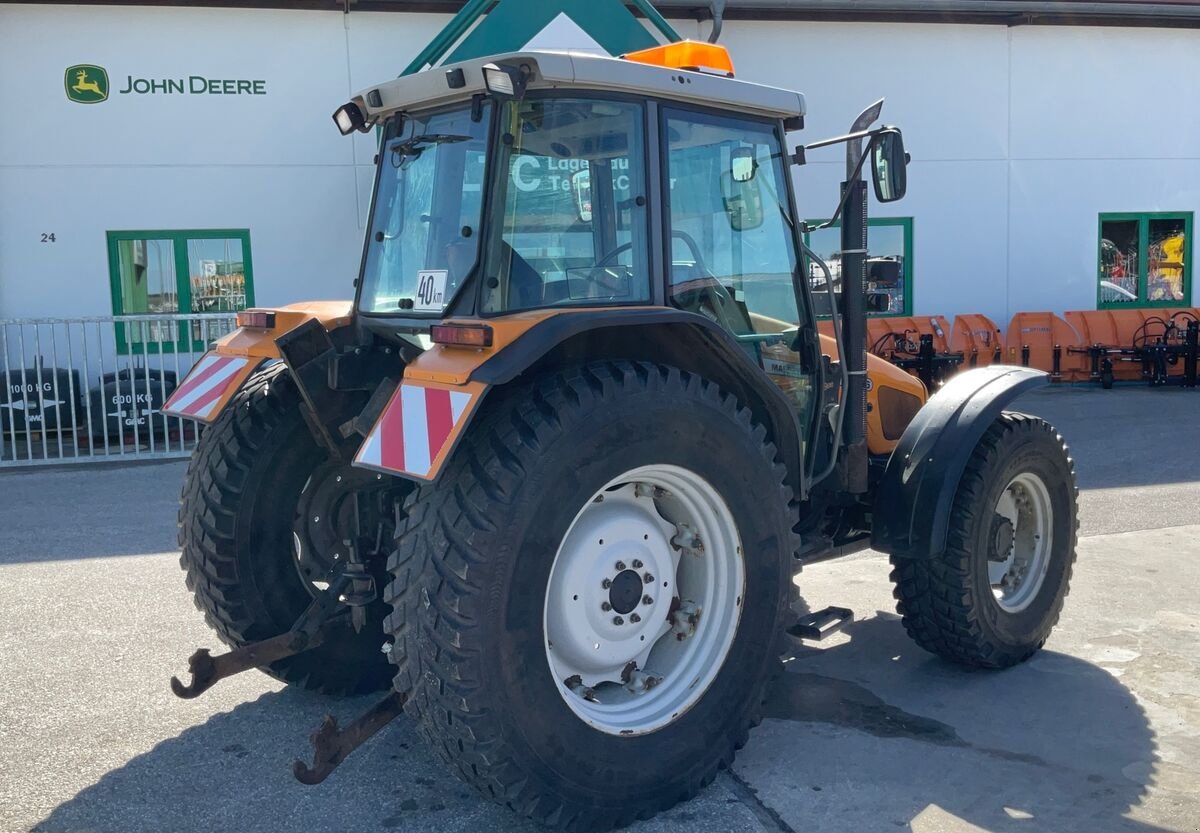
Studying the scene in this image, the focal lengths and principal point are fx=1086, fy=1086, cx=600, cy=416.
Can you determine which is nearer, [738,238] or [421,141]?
[421,141]

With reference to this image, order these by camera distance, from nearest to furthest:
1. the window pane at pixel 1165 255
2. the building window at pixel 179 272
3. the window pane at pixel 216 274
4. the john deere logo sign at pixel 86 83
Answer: the john deere logo sign at pixel 86 83 < the building window at pixel 179 272 < the window pane at pixel 216 274 < the window pane at pixel 1165 255

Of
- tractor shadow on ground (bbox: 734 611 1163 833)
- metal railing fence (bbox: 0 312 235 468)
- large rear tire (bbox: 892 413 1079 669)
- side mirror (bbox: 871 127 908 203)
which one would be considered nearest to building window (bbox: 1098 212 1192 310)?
metal railing fence (bbox: 0 312 235 468)

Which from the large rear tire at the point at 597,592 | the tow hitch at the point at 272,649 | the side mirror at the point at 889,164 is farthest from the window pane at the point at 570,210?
the tow hitch at the point at 272,649

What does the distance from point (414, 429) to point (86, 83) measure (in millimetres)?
11127

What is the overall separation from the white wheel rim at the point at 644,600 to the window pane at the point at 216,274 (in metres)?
10.2

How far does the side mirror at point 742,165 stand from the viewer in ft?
12.8

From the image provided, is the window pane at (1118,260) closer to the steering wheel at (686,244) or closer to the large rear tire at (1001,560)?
the large rear tire at (1001,560)

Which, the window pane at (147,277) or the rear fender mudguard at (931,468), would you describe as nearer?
the rear fender mudguard at (931,468)

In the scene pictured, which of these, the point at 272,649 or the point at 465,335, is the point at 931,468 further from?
the point at 272,649

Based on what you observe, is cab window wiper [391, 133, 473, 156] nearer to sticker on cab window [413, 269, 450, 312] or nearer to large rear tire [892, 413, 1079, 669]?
sticker on cab window [413, 269, 450, 312]

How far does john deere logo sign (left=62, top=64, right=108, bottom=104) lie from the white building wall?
9cm

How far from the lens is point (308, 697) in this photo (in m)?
4.29

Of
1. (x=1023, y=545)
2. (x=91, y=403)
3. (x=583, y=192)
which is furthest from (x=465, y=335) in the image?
(x=91, y=403)

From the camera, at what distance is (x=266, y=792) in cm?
351
